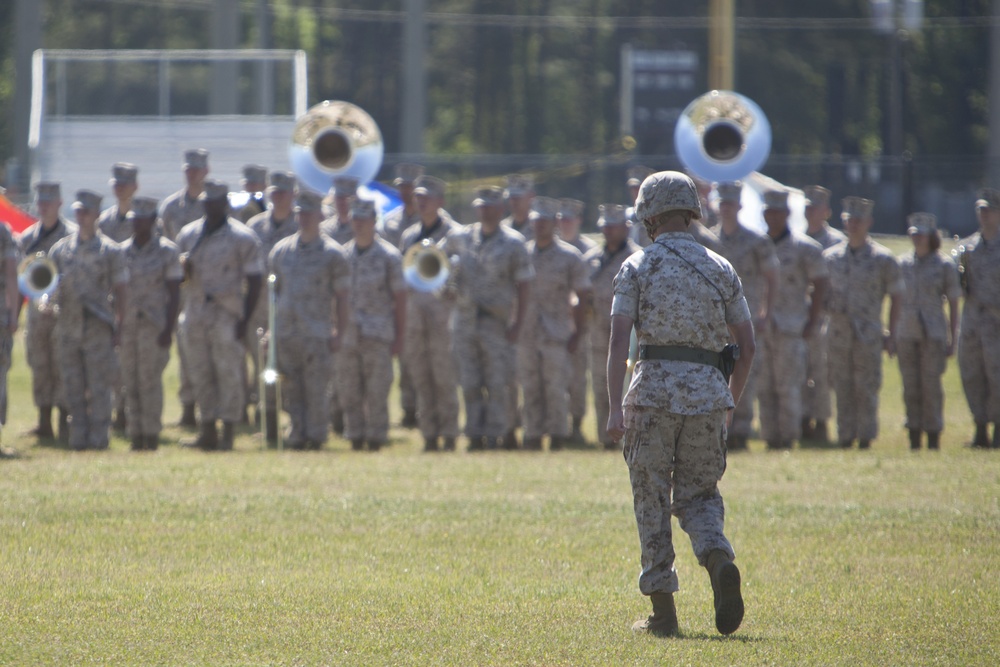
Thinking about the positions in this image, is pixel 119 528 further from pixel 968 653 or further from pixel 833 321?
pixel 833 321

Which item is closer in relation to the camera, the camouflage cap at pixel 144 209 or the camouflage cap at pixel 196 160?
the camouflage cap at pixel 144 209

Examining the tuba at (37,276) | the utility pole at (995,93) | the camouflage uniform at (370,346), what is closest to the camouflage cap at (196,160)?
the camouflage uniform at (370,346)

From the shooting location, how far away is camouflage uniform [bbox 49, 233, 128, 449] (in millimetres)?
13906

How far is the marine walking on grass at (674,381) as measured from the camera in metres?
6.95

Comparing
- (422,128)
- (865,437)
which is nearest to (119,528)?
(865,437)

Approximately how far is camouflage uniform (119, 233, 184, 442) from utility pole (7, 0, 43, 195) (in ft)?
58.4

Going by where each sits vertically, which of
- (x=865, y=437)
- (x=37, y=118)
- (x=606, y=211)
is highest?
(x=37, y=118)

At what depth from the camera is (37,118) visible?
1080 inches

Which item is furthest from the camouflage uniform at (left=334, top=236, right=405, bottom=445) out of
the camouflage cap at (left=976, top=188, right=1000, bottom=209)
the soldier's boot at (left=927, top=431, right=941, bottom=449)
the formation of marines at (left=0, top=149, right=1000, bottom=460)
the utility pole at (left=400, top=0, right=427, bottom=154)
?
the utility pole at (left=400, top=0, right=427, bottom=154)

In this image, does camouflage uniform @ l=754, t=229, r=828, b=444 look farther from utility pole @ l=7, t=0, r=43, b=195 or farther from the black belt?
utility pole @ l=7, t=0, r=43, b=195

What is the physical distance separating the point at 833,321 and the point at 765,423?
121cm

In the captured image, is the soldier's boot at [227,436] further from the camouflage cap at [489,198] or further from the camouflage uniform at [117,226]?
the camouflage cap at [489,198]

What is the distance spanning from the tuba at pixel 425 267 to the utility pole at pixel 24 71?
59.6 feet

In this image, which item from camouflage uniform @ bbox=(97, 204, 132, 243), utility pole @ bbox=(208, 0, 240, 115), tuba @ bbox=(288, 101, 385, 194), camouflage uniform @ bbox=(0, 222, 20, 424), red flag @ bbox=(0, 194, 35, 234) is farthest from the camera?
utility pole @ bbox=(208, 0, 240, 115)
